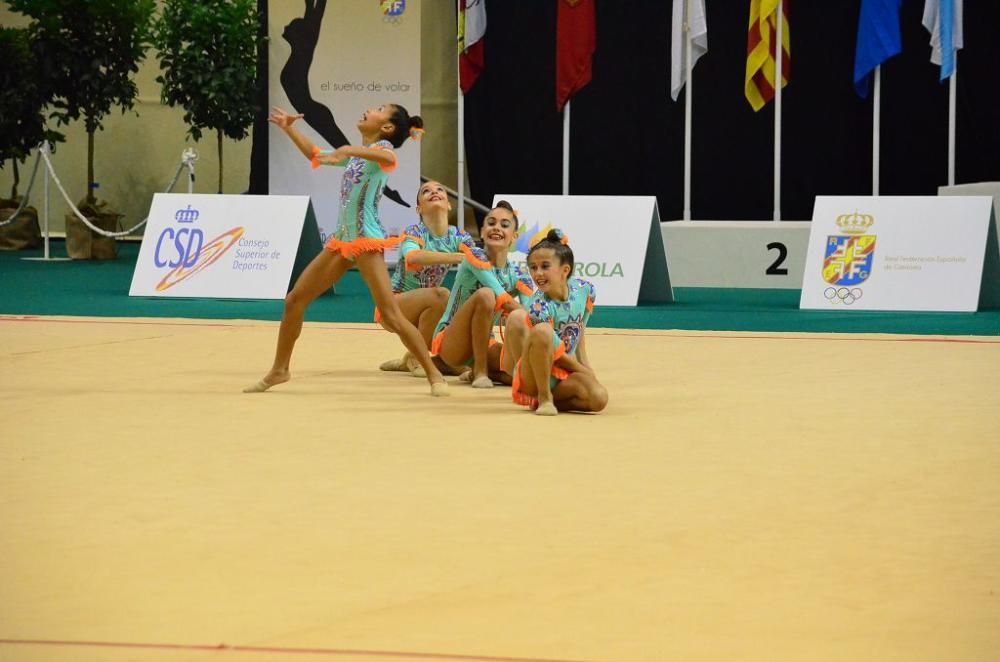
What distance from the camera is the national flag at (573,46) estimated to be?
49.6 ft

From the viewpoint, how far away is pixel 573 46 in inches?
601

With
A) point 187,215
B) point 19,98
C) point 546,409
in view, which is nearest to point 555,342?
point 546,409

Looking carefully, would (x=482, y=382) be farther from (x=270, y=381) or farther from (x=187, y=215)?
(x=187, y=215)

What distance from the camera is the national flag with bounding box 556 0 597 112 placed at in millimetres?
15133

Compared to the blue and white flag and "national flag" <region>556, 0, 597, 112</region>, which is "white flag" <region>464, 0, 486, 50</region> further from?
the blue and white flag

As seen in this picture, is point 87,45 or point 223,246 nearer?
point 223,246

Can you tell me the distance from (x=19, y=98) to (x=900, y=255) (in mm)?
10221

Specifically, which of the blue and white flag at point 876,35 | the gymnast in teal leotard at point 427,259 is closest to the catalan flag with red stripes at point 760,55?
the blue and white flag at point 876,35

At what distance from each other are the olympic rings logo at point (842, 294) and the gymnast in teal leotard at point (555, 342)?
16.7ft

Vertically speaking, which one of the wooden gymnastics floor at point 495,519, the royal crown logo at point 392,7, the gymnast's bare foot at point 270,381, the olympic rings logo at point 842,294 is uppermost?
the royal crown logo at point 392,7

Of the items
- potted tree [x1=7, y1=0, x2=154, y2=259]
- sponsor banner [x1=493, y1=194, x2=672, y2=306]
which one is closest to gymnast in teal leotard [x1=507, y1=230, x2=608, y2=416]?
sponsor banner [x1=493, y1=194, x2=672, y2=306]

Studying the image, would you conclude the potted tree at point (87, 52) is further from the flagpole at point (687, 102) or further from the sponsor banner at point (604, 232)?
the sponsor banner at point (604, 232)

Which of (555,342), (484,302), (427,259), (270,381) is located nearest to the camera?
(555,342)

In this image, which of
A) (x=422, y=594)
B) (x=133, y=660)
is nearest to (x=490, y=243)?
(x=422, y=594)
